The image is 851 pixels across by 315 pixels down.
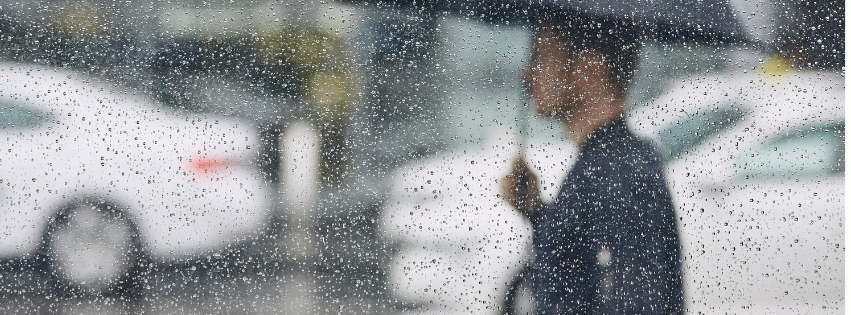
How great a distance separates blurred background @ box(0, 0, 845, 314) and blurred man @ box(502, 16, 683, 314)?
0.09 ft

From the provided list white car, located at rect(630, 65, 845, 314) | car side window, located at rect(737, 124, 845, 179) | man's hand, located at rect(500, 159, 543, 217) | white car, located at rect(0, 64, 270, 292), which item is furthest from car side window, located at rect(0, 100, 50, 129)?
car side window, located at rect(737, 124, 845, 179)

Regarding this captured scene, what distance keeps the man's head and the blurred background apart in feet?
0.09

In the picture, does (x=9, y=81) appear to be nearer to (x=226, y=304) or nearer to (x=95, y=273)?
(x=95, y=273)

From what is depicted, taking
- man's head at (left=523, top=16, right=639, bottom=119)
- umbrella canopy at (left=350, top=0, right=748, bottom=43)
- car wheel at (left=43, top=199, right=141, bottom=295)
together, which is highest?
umbrella canopy at (left=350, top=0, right=748, bottom=43)

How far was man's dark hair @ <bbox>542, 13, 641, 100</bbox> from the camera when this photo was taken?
0.92 meters

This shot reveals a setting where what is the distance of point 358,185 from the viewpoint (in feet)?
2.97

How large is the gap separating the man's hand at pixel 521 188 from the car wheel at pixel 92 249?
0.59m

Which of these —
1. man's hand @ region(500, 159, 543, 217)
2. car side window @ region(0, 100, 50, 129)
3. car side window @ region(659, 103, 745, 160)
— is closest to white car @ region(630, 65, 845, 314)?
car side window @ region(659, 103, 745, 160)

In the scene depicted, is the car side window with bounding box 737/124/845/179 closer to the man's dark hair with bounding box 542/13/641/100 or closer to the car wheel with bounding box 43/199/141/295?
the man's dark hair with bounding box 542/13/641/100

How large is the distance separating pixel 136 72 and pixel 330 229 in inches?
15.4

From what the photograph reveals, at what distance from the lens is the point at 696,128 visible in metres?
0.92

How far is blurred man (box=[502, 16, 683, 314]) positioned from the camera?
3.01ft

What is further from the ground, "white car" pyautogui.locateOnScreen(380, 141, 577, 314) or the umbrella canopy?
the umbrella canopy

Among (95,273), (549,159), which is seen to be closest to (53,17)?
(95,273)
